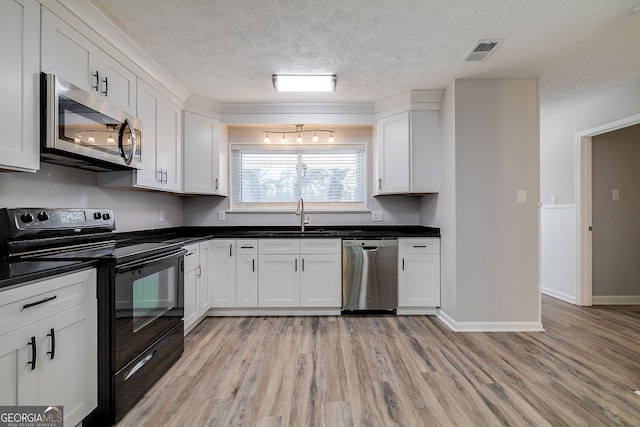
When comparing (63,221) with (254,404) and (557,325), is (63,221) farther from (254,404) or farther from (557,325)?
(557,325)

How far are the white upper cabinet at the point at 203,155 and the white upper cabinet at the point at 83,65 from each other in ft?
2.98

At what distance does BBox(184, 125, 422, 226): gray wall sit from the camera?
12.4 ft

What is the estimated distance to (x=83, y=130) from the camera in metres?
1.77

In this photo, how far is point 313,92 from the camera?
3105 millimetres

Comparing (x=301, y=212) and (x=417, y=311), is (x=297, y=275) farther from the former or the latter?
(x=417, y=311)

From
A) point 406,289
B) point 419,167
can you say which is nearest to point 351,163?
point 419,167

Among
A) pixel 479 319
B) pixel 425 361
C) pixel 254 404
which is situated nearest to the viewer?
pixel 254 404

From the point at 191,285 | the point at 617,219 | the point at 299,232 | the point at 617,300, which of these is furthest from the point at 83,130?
the point at 617,300

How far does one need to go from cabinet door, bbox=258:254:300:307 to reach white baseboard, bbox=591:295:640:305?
144 inches

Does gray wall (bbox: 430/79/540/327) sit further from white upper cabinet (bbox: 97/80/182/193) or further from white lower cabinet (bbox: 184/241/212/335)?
white upper cabinet (bbox: 97/80/182/193)

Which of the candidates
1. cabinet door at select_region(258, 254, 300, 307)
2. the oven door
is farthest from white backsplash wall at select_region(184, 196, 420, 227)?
the oven door

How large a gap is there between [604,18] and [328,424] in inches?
121

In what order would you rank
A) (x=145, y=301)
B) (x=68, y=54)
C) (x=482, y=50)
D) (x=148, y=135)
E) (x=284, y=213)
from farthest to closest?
1. (x=284, y=213)
2. (x=148, y=135)
3. (x=482, y=50)
4. (x=145, y=301)
5. (x=68, y=54)

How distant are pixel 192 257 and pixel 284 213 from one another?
1343 millimetres
